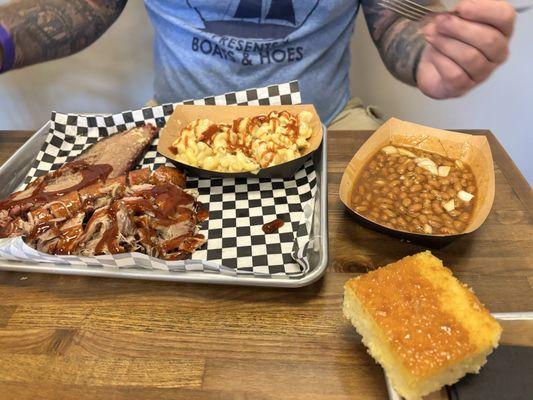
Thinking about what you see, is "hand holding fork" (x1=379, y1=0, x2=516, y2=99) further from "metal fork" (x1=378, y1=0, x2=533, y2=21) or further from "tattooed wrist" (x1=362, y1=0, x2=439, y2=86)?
"tattooed wrist" (x1=362, y1=0, x2=439, y2=86)

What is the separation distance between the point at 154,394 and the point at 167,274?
35 cm

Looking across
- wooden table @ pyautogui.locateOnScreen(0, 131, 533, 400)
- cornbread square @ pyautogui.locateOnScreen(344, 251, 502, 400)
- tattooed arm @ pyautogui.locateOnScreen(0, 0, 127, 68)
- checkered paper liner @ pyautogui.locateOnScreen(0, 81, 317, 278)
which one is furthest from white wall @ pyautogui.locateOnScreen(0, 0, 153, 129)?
cornbread square @ pyautogui.locateOnScreen(344, 251, 502, 400)

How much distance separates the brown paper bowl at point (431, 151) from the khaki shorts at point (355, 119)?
0.55 meters

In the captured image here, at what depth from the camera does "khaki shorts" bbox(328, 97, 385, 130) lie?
2279 mm

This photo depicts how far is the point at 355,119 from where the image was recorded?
2.31 m

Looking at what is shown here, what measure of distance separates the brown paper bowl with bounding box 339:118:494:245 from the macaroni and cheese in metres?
0.26

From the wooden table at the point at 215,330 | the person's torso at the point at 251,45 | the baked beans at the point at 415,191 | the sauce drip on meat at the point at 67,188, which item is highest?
the person's torso at the point at 251,45

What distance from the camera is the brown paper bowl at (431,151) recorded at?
141 cm

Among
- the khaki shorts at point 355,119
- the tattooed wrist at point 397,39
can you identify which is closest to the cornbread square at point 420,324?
the tattooed wrist at point 397,39

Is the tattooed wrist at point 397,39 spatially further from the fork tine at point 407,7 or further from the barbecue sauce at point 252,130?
the barbecue sauce at point 252,130

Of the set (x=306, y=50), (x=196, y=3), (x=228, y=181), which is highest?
(x=196, y=3)

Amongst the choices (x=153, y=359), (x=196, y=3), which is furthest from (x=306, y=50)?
(x=153, y=359)

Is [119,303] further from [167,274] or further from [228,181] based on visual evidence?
[228,181]

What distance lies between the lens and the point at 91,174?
1688mm
